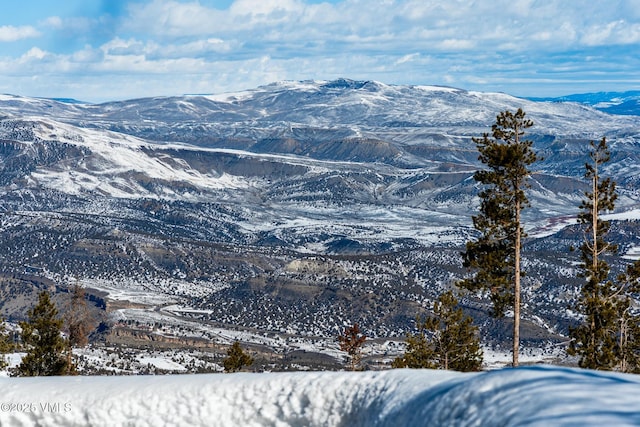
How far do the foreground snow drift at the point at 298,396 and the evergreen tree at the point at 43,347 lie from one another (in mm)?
19982

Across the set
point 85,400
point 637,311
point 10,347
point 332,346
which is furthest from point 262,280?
point 85,400

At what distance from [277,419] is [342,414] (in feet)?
5.06

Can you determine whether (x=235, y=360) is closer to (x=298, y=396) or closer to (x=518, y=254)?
(x=518, y=254)

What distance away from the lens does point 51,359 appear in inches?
1564

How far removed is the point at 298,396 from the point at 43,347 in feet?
85.3

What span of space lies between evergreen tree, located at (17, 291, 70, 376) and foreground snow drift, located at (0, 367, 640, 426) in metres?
20.0

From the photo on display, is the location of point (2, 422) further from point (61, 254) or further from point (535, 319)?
point (61, 254)

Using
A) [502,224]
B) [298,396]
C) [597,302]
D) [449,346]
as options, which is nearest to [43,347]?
[449,346]

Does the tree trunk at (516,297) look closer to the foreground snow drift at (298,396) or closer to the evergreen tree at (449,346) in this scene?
the evergreen tree at (449,346)

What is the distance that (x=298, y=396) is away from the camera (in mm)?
17641

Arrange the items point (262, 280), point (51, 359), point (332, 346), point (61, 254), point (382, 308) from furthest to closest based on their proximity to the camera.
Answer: point (61, 254), point (262, 280), point (382, 308), point (332, 346), point (51, 359)

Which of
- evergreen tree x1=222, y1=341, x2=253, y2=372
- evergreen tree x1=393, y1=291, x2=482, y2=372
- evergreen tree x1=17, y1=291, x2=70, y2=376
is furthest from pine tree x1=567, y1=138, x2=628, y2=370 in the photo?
evergreen tree x1=17, y1=291, x2=70, y2=376

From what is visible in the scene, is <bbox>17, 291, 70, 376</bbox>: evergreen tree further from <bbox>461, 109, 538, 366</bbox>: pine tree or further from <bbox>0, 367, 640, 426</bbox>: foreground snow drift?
<bbox>461, 109, 538, 366</bbox>: pine tree

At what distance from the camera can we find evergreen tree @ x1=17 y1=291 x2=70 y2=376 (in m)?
39.1
